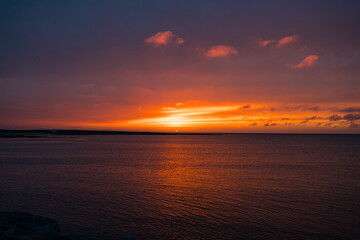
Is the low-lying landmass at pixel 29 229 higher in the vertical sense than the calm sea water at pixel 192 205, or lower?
higher

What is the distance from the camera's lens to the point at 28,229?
1281 centimetres

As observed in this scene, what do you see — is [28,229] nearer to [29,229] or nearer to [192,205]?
[29,229]

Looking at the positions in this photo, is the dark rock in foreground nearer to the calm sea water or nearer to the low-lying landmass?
the low-lying landmass

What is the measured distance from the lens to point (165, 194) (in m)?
24.8

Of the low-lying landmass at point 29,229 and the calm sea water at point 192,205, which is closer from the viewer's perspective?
the low-lying landmass at point 29,229

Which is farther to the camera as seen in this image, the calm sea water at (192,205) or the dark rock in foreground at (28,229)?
the calm sea water at (192,205)

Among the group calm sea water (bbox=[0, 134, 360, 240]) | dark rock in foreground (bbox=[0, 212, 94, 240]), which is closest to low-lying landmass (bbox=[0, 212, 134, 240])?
dark rock in foreground (bbox=[0, 212, 94, 240])

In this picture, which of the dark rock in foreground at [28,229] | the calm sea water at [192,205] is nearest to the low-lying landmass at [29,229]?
the dark rock in foreground at [28,229]

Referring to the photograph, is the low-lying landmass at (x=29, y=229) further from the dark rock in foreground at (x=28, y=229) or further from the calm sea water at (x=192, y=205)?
the calm sea water at (x=192, y=205)

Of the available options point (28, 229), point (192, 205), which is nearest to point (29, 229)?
point (28, 229)

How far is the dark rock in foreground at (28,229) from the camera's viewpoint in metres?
11.4

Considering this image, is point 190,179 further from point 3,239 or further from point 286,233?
point 3,239

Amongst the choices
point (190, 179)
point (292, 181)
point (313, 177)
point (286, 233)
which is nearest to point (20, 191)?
point (190, 179)

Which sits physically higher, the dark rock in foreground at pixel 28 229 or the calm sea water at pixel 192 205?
the dark rock in foreground at pixel 28 229
